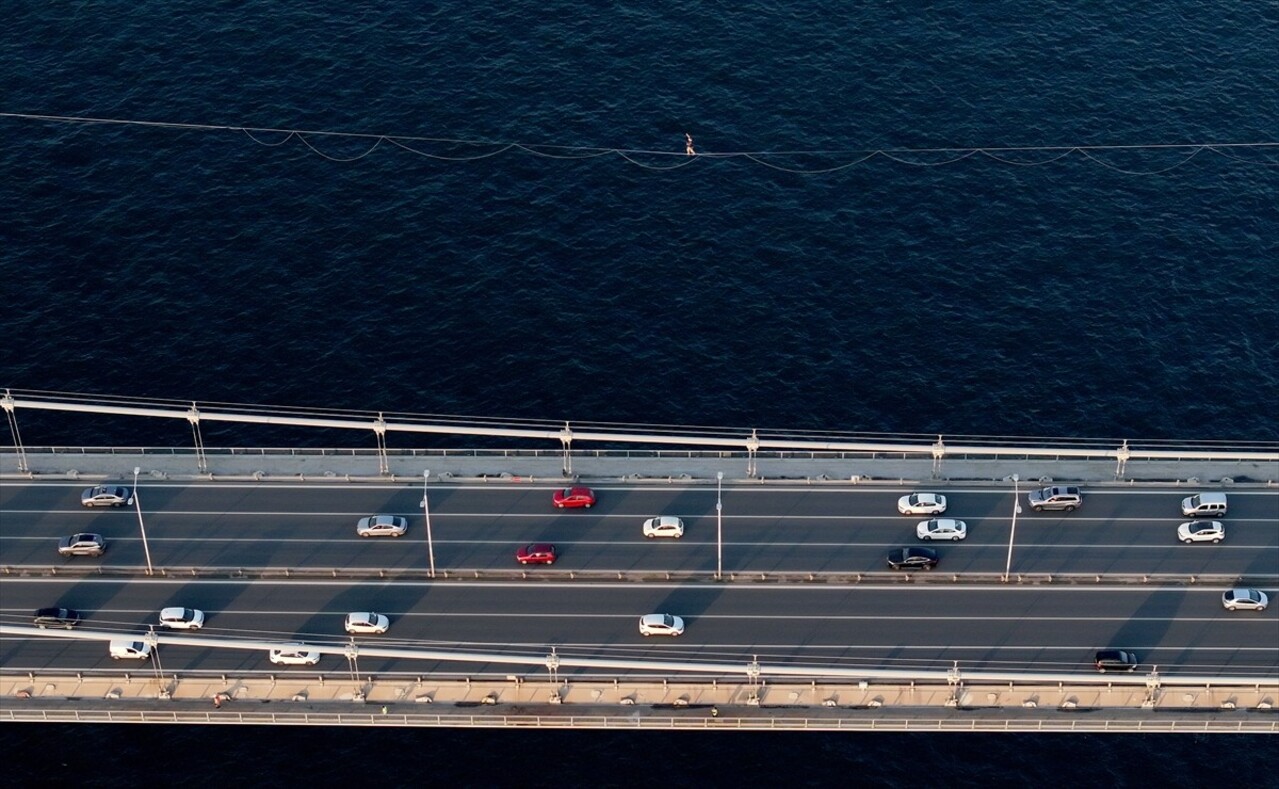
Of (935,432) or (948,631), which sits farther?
(935,432)

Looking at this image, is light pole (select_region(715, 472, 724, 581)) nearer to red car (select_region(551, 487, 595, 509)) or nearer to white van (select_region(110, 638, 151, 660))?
red car (select_region(551, 487, 595, 509))

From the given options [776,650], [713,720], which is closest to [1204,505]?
Result: [776,650]

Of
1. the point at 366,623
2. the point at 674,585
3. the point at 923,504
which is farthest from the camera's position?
the point at 923,504

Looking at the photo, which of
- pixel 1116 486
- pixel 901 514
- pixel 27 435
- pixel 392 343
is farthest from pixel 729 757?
pixel 27 435

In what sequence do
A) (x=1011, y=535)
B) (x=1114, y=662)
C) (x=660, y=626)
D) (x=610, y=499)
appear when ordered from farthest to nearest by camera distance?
(x=610, y=499) < (x=1011, y=535) < (x=660, y=626) < (x=1114, y=662)

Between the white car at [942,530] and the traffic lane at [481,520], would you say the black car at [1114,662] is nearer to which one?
the traffic lane at [481,520]

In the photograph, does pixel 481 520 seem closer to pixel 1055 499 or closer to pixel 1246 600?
pixel 1055 499

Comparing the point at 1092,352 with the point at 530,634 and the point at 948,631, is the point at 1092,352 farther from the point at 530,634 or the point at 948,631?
the point at 530,634
